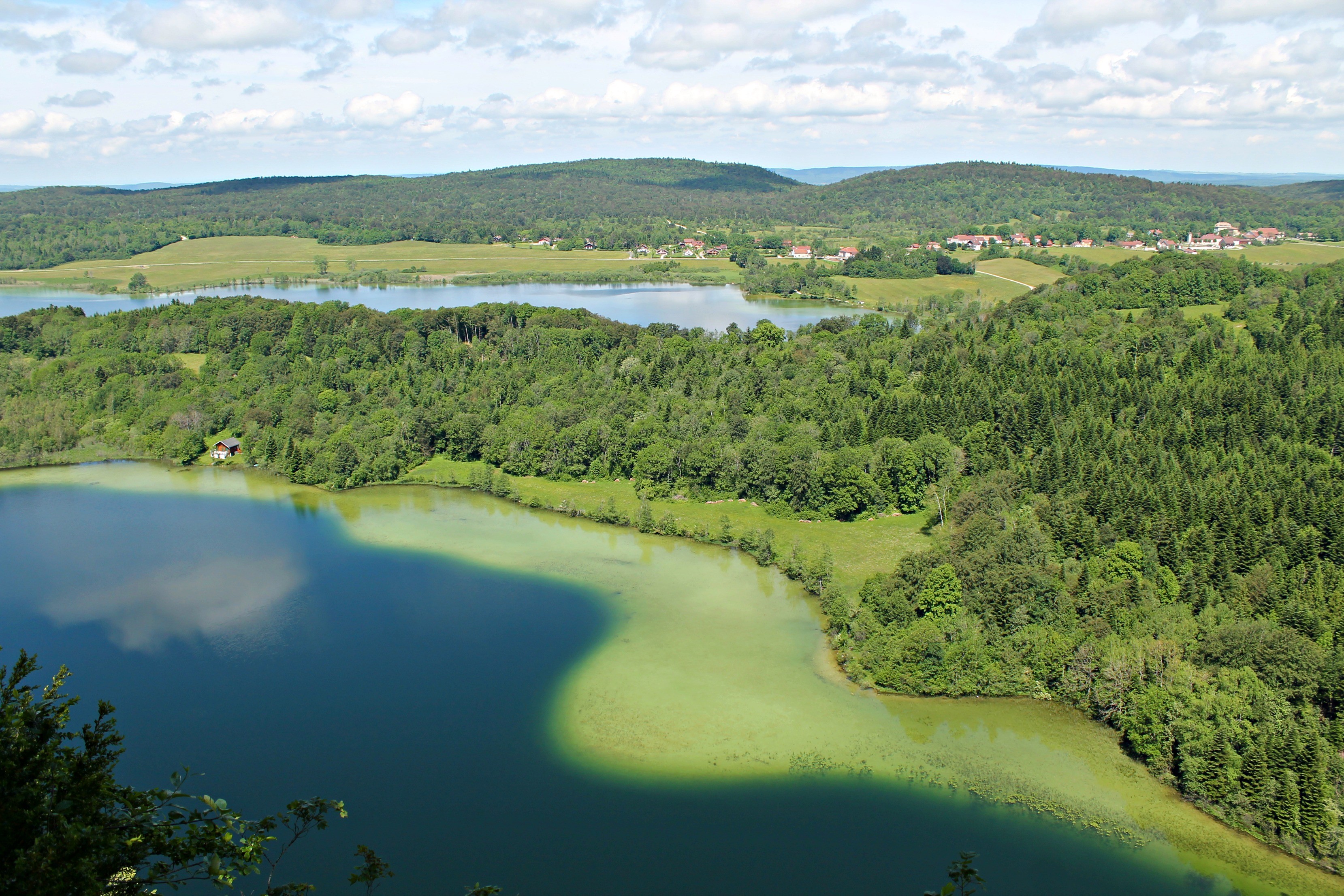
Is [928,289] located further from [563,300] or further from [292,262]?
[292,262]

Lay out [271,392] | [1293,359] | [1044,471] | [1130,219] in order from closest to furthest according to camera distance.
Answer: [1044,471] → [1293,359] → [271,392] → [1130,219]

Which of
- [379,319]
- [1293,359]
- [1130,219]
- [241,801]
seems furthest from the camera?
[1130,219]

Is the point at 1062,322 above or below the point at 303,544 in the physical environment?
above

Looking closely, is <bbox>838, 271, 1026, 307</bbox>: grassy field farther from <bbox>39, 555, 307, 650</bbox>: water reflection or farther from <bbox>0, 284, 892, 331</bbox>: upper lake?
<bbox>39, 555, 307, 650</bbox>: water reflection

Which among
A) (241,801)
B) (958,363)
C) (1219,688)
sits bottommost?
(241,801)

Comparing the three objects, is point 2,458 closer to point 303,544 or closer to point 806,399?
point 303,544

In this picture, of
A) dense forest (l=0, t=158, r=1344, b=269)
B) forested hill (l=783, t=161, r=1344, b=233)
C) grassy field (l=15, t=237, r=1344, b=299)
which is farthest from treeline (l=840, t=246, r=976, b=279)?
forested hill (l=783, t=161, r=1344, b=233)

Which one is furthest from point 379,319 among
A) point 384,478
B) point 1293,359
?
point 1293,359

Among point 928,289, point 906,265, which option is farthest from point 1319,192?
point 928,289

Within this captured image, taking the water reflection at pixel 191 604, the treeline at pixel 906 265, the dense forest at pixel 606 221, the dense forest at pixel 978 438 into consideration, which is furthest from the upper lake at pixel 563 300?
the water reflection at pixel 191 604
